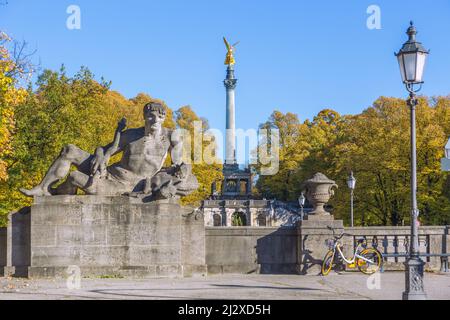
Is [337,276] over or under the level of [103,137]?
under

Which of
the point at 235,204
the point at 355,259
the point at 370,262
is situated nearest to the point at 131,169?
the point at 355,259

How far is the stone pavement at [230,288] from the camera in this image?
12789 mm

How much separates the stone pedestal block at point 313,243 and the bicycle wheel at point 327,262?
0.90 ft

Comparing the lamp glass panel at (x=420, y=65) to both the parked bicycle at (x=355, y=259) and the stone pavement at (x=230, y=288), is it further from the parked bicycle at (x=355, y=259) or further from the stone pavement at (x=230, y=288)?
the parked bicycle at (x=355, y=259)

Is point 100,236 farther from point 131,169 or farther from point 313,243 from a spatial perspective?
point 313,243

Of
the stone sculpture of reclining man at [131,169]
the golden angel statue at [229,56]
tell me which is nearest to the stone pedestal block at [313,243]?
the stone sculpture of reclining man at [131,169]

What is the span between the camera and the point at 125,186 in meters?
17.4

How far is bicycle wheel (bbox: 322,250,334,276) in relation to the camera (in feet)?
58.7

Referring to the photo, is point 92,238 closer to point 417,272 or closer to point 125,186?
point 125,186

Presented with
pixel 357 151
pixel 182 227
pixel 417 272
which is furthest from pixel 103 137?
pixel 417 272

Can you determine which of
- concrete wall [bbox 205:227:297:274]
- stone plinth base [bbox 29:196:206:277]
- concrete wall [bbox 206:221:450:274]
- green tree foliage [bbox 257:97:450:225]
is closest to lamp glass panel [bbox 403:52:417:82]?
concrete wall [bbox 206:221:450:274]

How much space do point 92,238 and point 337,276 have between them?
227 inches

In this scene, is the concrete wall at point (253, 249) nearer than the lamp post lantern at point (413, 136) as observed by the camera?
No

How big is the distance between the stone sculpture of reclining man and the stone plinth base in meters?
0.34
